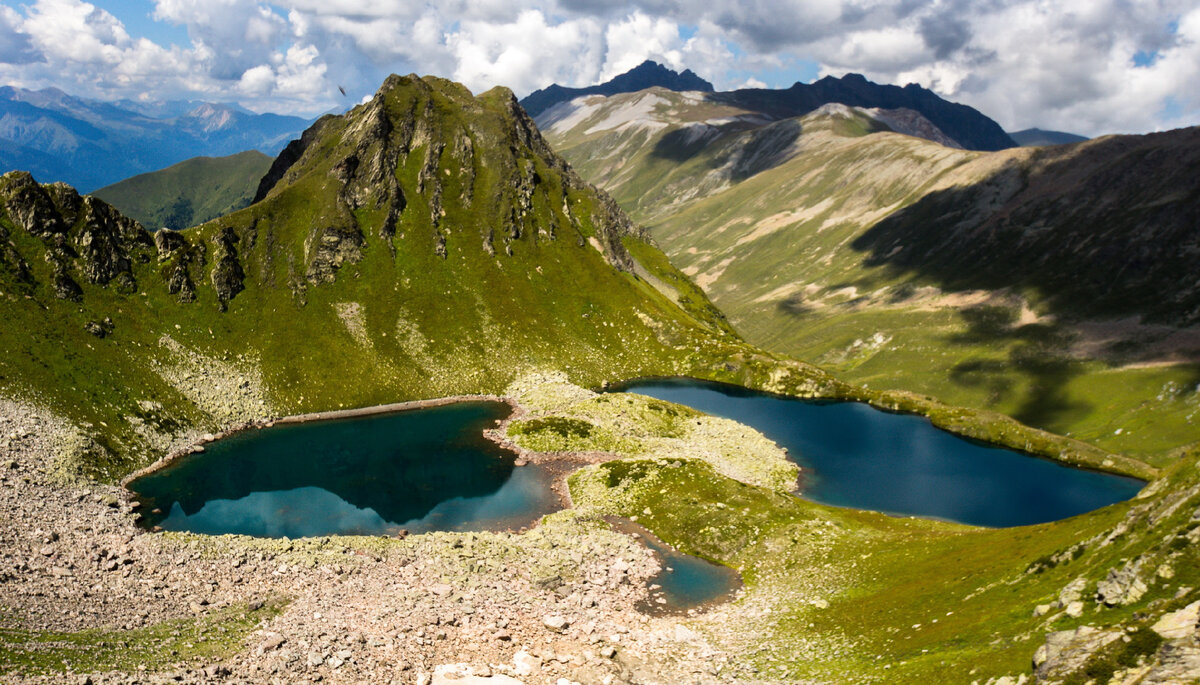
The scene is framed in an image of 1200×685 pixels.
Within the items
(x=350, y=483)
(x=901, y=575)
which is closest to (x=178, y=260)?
(x=350, y=483)

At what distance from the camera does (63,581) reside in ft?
182

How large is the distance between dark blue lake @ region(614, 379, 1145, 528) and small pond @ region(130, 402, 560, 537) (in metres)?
43.0

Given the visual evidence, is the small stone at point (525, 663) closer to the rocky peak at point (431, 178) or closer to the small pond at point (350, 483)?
the small pond at point (350, 483)

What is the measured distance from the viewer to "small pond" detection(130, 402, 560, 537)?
265 feet

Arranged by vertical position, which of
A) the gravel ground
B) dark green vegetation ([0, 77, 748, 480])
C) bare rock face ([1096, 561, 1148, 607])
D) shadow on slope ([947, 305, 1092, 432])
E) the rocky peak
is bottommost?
the gravel ground

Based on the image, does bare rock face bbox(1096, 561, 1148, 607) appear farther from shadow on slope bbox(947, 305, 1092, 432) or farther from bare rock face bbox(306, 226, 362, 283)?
bare rock face bbox(306, 226, 362, 283)

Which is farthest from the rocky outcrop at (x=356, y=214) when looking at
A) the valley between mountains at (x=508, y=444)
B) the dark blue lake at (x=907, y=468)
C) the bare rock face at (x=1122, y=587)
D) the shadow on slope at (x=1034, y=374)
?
the bare rock face at (x=1122, y=587)

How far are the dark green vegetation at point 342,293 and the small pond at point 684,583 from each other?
238 feet

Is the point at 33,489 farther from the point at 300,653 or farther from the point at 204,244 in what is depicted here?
the point at 204,244

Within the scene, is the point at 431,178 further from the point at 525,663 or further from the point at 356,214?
the point at 525,663

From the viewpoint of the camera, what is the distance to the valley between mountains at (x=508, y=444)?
42781mm

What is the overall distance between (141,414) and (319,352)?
3524cm

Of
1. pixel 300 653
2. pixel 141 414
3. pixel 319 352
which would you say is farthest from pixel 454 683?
pixel 319 352

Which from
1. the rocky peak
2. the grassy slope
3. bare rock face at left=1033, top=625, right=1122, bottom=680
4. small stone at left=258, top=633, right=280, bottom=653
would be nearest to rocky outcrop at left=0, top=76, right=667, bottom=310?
the rocky peak
